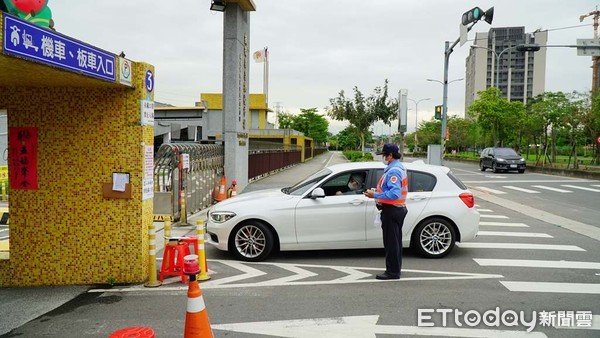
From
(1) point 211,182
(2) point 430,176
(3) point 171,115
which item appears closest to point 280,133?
(3) point 171,115

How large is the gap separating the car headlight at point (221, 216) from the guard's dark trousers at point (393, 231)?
2.40m

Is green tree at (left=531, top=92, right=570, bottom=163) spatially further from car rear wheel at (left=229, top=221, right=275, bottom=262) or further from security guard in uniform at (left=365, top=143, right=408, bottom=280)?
car rear wheel at (left=229, top=221, right=275, bottom=262)

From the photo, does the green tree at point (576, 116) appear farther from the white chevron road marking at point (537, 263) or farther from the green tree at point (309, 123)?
the green tree at point (309, 123)

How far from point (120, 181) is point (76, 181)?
22.6 inches

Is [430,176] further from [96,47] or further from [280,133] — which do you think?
[280,133]

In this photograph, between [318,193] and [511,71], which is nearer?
[318,193]

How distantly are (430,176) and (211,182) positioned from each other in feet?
26.7

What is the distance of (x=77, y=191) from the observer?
6125 millimetres

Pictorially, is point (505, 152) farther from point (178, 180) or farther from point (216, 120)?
point (216, 120)

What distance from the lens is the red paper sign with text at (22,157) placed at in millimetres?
6051

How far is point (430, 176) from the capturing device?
7.82m

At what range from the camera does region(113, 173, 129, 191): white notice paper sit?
240 inches

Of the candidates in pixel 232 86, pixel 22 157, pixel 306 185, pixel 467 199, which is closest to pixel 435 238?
pixel 467 199

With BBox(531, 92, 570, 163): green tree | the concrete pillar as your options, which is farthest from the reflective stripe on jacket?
BBox(531, 92, 570, 163): green tree
